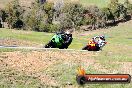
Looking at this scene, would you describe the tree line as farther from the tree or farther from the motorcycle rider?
the motorcycle rider

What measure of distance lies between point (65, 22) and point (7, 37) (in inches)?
2600

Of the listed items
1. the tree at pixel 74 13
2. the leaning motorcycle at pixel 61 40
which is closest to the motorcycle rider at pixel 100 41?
the leaning motorcycle at pixel 61 40

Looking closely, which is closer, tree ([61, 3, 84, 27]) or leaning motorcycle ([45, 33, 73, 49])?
leaning motorcycle ([45, 33, 73, 49])

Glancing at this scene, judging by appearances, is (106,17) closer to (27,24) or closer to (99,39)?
(27,24)

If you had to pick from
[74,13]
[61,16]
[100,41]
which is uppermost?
[100,41]

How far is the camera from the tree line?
105062mm

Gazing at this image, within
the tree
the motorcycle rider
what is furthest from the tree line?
the motorcycle rider

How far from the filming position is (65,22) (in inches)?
4242

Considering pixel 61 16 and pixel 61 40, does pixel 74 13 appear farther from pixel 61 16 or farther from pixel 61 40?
pixel 61 40

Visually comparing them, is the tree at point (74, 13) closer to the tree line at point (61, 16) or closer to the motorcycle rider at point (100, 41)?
the tree line at point (61, 16)

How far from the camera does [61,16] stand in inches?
4286

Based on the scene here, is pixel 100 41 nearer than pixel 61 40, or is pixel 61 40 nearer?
pixel 61 40

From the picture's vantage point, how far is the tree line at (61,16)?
105m

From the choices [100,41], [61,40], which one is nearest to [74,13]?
[100,41]
